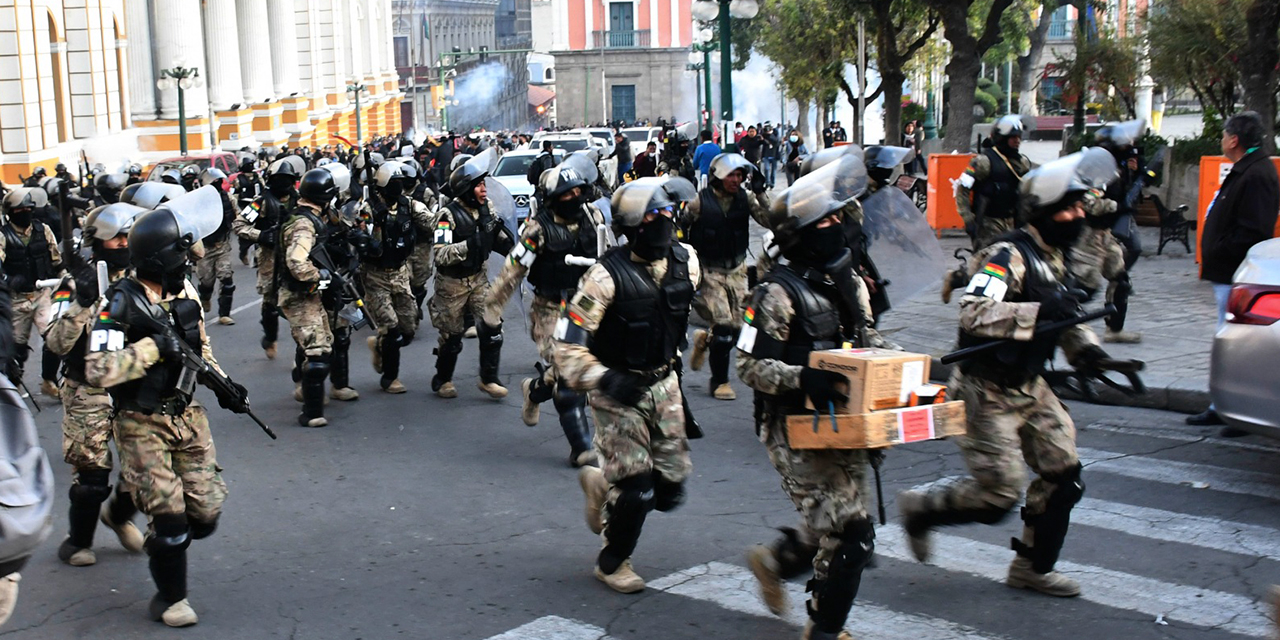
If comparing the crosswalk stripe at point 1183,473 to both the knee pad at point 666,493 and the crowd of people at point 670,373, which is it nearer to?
the crowd of people at point 670,373

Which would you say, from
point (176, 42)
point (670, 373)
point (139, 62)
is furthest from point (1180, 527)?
point (139, 62)

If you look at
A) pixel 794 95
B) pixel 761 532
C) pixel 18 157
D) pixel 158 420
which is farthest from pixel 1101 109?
pixel 158 420

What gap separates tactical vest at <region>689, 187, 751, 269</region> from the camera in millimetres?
10328

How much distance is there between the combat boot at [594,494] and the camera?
255 inches

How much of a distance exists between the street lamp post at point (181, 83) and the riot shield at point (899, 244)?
1225 inches

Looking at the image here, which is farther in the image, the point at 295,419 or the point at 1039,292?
the point at 295,419

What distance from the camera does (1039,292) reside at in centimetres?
585

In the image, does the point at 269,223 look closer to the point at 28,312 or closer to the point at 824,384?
the point at 28,312

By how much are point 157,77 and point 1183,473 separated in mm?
38231

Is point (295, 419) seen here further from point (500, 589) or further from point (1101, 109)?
point (1101, 109)

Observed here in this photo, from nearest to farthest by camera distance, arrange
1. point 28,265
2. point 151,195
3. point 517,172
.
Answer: point 151,195 → point 28,265 → point 517,172

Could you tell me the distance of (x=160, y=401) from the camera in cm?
593

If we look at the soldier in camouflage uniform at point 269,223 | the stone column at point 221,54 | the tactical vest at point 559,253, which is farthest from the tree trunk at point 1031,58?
the tactical vest at point 559,253

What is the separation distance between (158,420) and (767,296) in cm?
260
